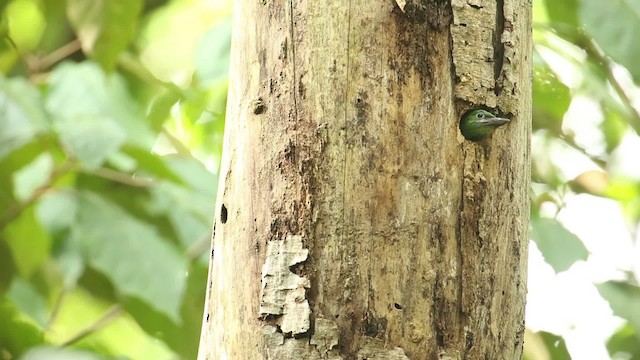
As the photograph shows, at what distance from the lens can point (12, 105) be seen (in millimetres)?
1762

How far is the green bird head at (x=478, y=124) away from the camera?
105 cm

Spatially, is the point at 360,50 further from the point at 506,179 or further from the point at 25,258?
the point at 25,258

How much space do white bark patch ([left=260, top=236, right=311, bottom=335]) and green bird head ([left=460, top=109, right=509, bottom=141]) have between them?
0.79 feet

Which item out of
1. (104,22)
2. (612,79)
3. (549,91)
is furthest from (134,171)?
(612,79)

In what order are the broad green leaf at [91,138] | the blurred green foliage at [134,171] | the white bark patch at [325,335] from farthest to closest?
the blurred green foliage at [134,171], the broad green leaf at [91,138], the white bark patch at [325,335]

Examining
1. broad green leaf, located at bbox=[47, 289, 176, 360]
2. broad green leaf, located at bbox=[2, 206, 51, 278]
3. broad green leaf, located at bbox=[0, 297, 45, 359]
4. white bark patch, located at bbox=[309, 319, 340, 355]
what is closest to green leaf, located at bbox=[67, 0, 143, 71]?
broad green leaf, located at bbox=[2, 206, 51, 278]

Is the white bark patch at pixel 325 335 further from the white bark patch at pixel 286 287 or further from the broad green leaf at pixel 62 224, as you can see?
the broad green leaf at pixel 62 224

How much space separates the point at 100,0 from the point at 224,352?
1.15 m

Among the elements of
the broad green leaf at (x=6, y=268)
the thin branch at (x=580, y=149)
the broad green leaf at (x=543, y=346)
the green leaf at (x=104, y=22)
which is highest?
the green leaf at (x=104, y=22)

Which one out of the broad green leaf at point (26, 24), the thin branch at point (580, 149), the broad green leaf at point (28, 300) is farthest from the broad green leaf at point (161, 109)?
the thin branch at point (580, 149)

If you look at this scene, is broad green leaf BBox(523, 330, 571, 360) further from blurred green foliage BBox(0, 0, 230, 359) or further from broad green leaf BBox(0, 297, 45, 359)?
broad green leaf BBox(0, 297, 45, 359)

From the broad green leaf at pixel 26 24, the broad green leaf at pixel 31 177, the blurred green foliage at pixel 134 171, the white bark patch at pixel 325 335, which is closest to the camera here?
the white bark patch at pixel 325 335

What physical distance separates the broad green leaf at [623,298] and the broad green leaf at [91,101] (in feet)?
3.40

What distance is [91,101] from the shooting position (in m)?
1.95
